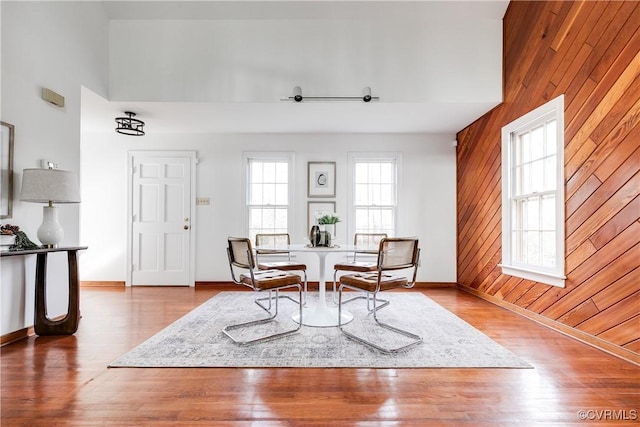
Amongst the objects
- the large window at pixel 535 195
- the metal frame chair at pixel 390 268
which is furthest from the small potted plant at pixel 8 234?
the large window at pixel 535 195

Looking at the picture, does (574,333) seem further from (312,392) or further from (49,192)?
(49,192)

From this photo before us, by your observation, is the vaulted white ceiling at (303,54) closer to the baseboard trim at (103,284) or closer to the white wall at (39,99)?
the white wall at (39,99)

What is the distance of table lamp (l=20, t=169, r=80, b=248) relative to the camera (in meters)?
2.41

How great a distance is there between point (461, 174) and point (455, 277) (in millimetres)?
1536

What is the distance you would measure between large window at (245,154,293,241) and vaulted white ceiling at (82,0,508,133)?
1.31 metres

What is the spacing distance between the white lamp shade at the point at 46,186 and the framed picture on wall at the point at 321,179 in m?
2.90

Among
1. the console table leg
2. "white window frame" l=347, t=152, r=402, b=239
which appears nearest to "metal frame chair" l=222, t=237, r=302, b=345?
the console table leg

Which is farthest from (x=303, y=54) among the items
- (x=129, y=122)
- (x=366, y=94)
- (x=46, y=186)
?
(x=46, y=186)

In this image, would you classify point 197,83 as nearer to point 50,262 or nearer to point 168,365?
point 50,262

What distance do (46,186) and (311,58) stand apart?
281 cm

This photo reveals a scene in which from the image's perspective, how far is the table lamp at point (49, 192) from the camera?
7.91 ft

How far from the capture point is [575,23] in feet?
8.74

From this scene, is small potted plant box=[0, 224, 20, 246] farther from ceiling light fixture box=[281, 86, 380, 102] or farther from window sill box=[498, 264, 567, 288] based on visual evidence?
window sill box=[498, 264, 567, 288]

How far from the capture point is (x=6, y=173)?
8.18 ft
